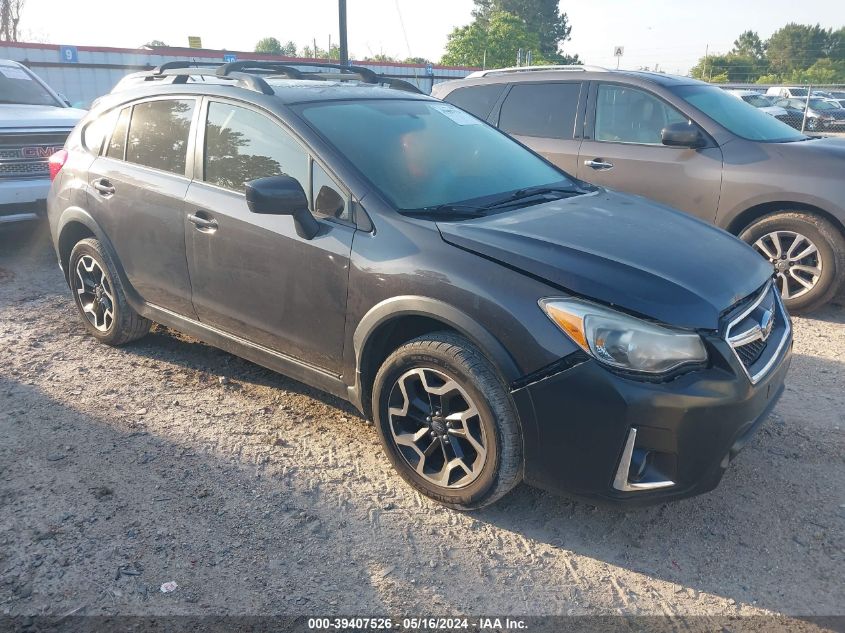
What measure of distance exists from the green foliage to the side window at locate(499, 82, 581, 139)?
45876mm

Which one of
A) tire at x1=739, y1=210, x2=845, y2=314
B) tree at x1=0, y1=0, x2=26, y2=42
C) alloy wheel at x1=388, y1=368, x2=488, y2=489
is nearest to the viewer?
alloy wheel at x1=388, y1=368, x2=488, y2=489

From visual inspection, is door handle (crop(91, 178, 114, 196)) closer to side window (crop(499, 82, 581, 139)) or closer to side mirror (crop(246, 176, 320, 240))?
side mirror (crop(246, 176, 320, 240))

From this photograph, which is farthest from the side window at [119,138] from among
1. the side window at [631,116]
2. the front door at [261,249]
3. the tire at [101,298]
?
the side window at [631,116]

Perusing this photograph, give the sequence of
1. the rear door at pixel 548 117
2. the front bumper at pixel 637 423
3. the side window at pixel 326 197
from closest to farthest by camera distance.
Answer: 1. the front bumper at pixel 637 423
2. the side window at pixel 326 197
3. the rear door at pixel 548 117

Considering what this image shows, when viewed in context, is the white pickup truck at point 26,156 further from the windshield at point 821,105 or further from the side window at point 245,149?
the windshield at point 821,105

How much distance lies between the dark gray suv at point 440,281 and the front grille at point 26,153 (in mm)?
3060

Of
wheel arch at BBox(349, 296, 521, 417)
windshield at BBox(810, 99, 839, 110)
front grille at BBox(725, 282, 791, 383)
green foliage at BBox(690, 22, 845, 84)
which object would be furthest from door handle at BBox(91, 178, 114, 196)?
green foliage at BBox(690, 22, 845, 84)

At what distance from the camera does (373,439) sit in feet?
12.0

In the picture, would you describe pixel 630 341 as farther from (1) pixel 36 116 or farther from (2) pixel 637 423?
(1) pixel 36 116

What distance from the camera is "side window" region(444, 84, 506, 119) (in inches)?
277

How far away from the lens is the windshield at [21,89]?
816cm

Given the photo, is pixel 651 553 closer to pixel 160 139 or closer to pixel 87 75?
pixel 160 139

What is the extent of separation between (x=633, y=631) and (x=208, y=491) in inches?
75.6

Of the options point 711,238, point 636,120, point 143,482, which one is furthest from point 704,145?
A: point 143,482
